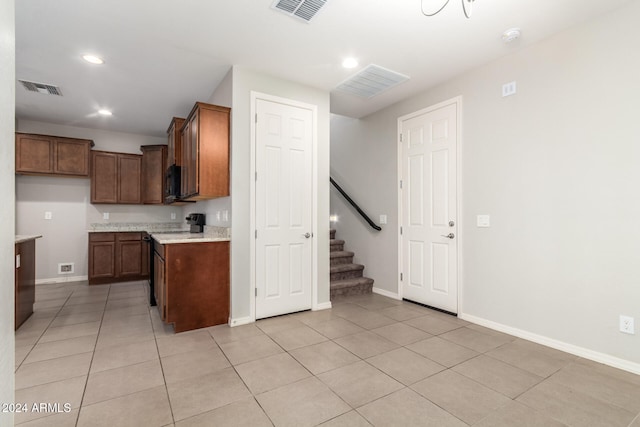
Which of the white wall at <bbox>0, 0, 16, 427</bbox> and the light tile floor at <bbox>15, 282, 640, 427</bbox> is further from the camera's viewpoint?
the light tile floor at <bbox>15, 282, 640, 427</bbox>

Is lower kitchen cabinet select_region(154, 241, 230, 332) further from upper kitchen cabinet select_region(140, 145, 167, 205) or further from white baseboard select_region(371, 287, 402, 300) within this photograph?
upper kitchen cabinet select_region(140, 145, 167, 205)

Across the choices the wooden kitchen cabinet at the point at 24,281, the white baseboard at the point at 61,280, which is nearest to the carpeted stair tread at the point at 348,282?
the wooden kitchen cabinet at the point at 24,281

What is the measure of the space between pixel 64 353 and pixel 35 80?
323 cm

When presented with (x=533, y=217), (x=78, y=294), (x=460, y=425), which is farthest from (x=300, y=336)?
(x=78, y=294)

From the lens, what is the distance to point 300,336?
299 centimetres

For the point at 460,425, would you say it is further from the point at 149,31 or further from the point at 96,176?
the point at 96,176

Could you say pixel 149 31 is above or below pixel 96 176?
above

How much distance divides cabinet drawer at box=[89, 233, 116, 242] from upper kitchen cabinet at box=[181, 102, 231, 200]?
9.96ft

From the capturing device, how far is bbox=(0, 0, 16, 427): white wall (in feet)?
3.05

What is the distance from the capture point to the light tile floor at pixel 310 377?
5.90 feet

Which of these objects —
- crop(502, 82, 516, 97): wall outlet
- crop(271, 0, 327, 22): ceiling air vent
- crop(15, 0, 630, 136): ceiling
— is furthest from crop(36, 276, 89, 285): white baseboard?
crop(502, 82, 516, 97): wall outlet

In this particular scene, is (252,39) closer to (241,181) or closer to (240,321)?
(241,181)

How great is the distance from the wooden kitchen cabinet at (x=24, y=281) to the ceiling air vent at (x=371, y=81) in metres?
4.09

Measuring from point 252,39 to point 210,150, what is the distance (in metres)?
1.21
